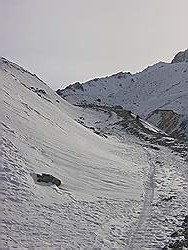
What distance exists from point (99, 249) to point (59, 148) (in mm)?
11751

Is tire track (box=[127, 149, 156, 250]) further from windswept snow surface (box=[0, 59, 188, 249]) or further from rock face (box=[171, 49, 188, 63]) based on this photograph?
rock face (box=[171, 49, 188, 63])

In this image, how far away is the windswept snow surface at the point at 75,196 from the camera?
540 inches

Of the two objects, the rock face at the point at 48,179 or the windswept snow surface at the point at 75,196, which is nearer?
the windswept snow surface at the point at 75,196

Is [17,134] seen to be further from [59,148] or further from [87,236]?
[87,236]

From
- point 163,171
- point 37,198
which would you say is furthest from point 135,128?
point 37,198

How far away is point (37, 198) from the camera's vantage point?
15.8 m

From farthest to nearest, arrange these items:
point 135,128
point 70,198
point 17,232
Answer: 1. point 135,128
2. point 70,198
3. point 17,232

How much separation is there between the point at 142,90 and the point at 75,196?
136948 mm

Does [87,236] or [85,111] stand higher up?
[85,111]

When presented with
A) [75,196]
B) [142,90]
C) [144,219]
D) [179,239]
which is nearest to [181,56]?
[142,90]

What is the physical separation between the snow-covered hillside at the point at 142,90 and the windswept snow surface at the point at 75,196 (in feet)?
246

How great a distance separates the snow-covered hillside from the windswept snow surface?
7484cm

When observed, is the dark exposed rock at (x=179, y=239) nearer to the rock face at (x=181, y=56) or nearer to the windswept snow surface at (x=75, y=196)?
the windswept snow surface at (x=75, y=196)

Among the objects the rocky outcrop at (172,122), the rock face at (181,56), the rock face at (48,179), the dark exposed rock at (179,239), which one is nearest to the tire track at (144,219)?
the dark exposed rock at (179,239)
